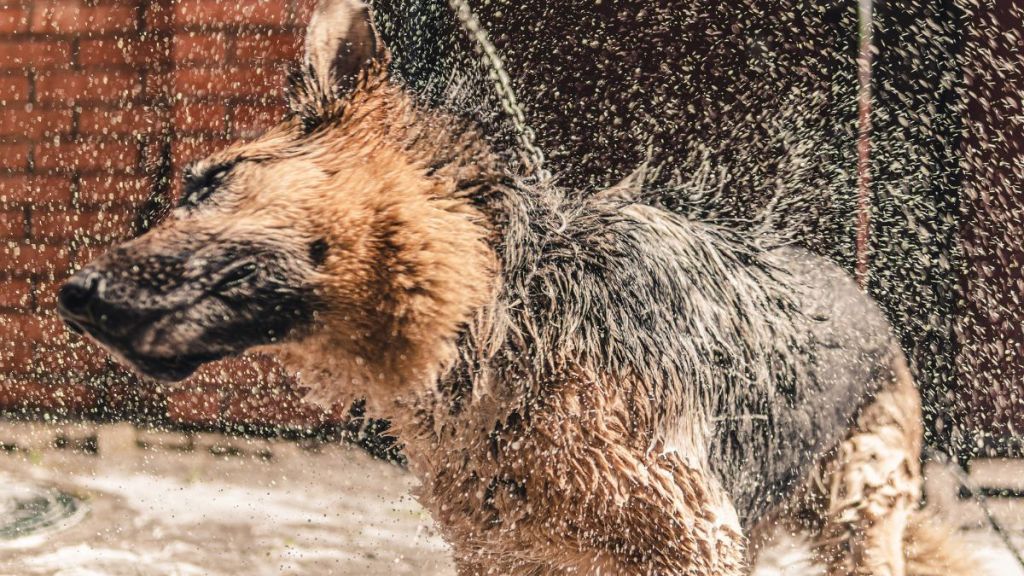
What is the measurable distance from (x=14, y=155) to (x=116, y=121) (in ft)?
1.93

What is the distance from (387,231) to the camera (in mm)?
1824

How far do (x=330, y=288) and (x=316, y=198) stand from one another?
18cm

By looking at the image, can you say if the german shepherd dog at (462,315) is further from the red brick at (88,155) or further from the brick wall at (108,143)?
the red brick at (88,155)

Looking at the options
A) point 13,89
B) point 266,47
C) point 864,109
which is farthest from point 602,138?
point 13,89

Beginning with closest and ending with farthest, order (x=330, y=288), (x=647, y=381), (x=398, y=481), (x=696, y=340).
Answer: (x=330, y=288)
(x=647, y=381)
(x=696, y=340)
(x=398, y=481)

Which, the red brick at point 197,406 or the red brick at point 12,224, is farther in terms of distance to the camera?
the red brick at point 12,224

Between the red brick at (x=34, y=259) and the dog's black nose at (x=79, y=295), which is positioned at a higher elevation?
the dog's black nose at (x=79, y=295)

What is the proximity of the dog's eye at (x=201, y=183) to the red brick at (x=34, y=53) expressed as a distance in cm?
296

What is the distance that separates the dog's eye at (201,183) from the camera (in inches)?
74.5

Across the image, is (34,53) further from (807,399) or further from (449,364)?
(807,399)

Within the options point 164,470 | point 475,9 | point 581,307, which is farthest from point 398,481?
point 581,307

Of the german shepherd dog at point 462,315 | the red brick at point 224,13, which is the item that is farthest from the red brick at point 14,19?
the german shepherd dog at point 462,315

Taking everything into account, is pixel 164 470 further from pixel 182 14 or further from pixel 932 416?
pixel 932 416

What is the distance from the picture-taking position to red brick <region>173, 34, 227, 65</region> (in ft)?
13.8
